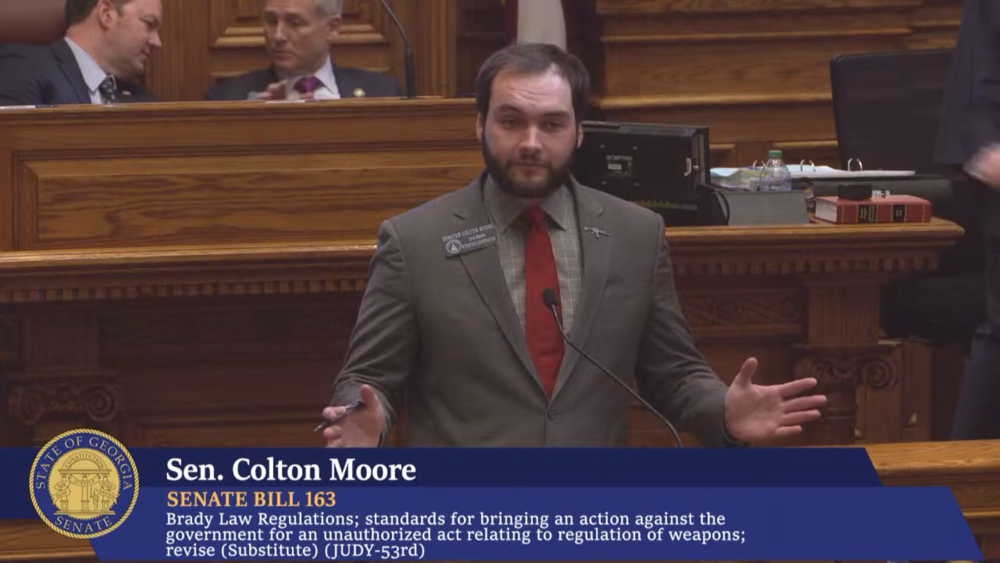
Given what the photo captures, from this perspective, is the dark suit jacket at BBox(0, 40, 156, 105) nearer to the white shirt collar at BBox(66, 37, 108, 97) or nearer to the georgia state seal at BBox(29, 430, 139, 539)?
the white shirt collar at BBox(66, 37, 108, 97)

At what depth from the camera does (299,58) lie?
4.50 m

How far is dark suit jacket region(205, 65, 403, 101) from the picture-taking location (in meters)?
4.54

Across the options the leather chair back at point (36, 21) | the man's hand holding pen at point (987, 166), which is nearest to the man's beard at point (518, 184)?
the man's hand holding pen at point (987, 166)

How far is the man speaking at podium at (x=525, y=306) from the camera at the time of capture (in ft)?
8.41

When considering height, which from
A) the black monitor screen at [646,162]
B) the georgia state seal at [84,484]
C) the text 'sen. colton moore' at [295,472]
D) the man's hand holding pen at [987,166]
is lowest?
the georgia state seal at [84,484]

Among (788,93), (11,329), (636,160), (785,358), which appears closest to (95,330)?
(11,329)

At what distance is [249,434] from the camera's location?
341 cm

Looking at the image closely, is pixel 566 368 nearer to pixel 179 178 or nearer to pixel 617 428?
pixel 617 428

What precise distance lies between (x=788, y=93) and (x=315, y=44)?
6.14ft

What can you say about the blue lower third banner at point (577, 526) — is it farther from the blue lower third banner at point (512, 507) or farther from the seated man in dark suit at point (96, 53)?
the seated man in dark suit at point (96, 53)

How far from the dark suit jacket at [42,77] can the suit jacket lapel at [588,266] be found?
1.95 metres

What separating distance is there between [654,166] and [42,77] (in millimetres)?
1588

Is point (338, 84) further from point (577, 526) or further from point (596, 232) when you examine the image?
point (577, 526)

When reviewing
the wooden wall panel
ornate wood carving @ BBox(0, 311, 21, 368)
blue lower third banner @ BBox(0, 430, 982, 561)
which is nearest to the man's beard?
blue lower third banner @ BBox(0, 430, 982, 561)
